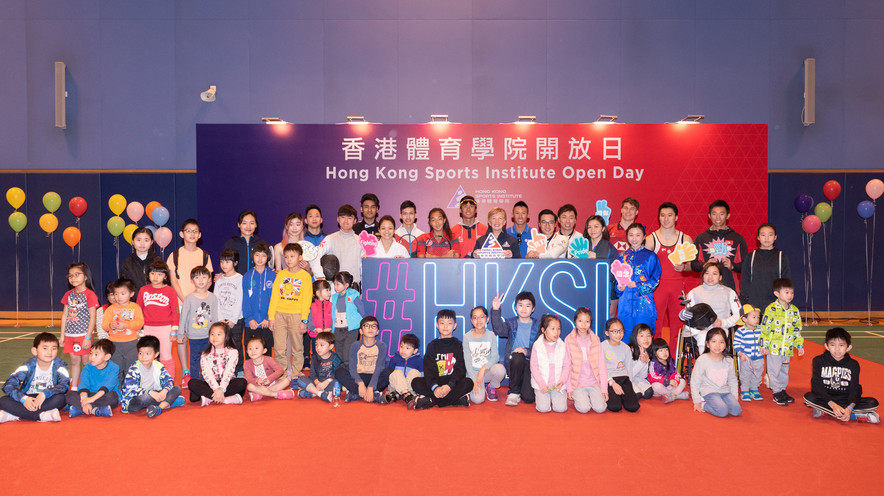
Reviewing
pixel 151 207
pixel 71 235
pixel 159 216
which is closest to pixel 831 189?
pixel 159 216

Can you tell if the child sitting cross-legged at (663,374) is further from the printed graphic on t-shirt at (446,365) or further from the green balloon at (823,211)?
the green balloon at (823,211)

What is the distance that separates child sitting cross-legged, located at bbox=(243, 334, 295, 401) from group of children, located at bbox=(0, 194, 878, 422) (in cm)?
1

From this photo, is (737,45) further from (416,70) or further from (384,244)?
(384,244)

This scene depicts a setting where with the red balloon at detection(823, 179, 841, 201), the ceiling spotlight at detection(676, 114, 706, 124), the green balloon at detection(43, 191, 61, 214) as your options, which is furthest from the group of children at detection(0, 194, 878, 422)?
the red balloon at detection(823, 179, 841, 201)

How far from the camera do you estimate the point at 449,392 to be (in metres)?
5.84

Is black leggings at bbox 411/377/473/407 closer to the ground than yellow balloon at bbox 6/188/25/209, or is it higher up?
closer to the ground

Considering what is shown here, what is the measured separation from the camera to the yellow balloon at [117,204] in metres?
11.0

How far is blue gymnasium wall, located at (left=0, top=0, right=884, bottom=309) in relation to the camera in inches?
460

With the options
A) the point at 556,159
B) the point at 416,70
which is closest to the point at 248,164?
the point at 416,70

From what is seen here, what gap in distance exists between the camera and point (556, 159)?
10.5 meters

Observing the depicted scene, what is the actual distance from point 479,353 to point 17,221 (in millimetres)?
9524

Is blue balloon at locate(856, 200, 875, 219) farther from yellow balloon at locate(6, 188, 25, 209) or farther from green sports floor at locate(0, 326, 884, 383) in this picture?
yellow balloon at locate(6, 188, 25, 209)

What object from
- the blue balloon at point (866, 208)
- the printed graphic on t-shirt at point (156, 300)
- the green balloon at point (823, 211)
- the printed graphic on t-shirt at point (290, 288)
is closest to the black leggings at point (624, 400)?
the printed graphic on t-shirt at point (290, 288)

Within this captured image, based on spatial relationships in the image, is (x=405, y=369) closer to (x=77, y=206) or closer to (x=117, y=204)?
(x=117, y=204)
